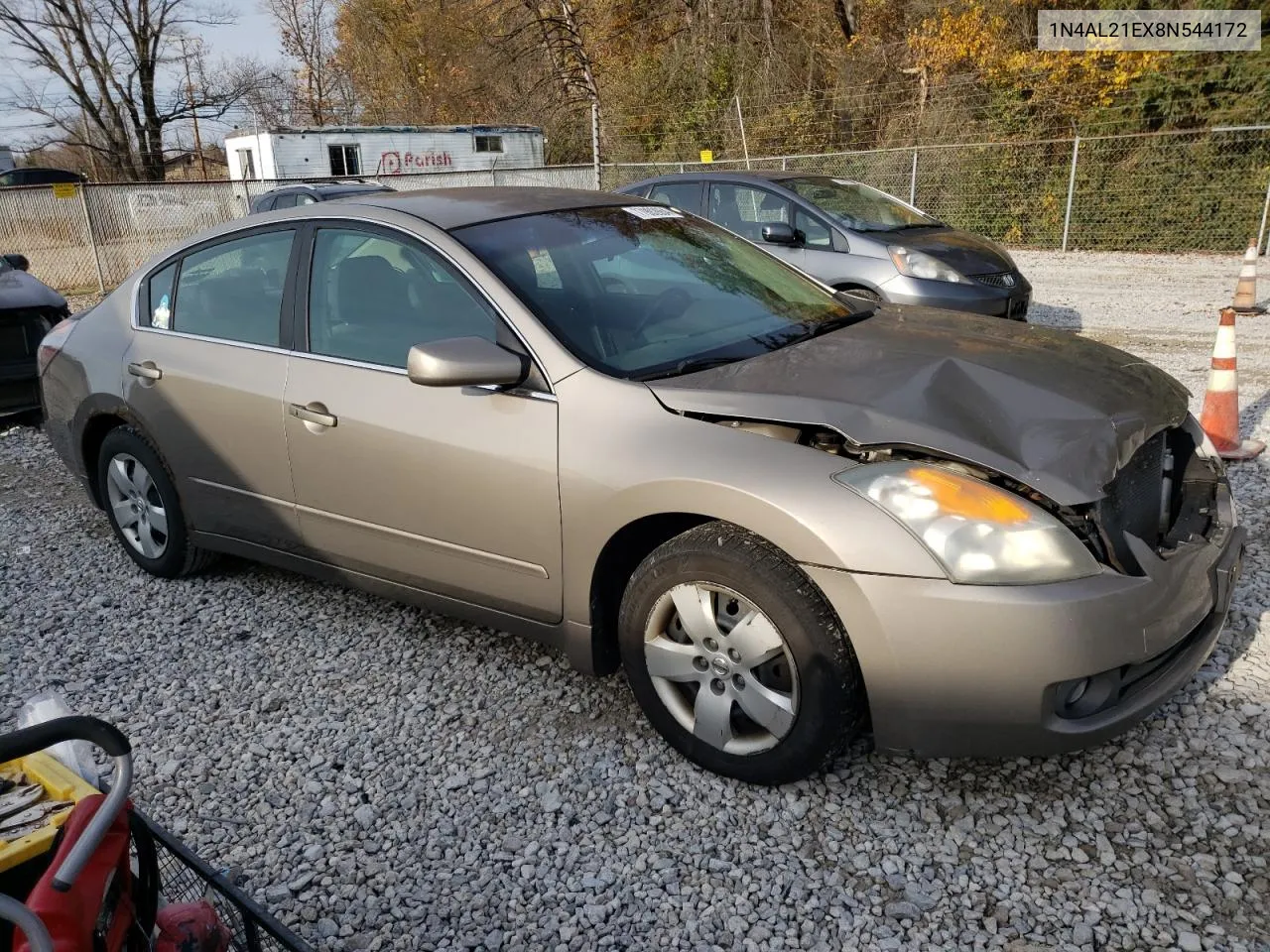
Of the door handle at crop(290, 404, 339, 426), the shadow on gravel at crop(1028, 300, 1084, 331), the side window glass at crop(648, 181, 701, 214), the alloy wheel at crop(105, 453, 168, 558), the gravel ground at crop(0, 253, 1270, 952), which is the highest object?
the side window glass at crop(648, 181, 701, 214)

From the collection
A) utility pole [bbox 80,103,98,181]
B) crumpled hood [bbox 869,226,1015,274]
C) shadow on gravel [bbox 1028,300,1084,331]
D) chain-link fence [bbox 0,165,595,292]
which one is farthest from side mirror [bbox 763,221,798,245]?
utility pole [bbox 80,103,98,181]

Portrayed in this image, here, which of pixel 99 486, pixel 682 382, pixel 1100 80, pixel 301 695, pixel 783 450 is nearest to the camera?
pixel 783 450

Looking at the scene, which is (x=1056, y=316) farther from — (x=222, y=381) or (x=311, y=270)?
(x=222, y=381)

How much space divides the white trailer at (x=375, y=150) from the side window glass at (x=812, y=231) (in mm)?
15896

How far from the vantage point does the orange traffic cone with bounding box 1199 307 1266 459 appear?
17.2 ft

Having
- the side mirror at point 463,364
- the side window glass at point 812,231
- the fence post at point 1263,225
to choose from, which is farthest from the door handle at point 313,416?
the fence post at point 1263,225

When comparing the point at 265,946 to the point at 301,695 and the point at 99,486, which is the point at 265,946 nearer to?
the point at 301,695

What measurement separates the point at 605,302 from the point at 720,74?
23.6 metres

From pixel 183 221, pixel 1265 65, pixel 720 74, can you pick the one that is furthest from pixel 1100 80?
pixel 183 221

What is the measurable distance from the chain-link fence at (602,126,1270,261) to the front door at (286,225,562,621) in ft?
38.7

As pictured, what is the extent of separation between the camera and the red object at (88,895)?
1.40m

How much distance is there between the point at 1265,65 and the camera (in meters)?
15.6

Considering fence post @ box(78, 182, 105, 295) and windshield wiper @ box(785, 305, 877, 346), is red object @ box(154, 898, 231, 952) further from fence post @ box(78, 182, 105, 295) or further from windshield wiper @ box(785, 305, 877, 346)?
fence post @ box(78, 182, 105, 295)

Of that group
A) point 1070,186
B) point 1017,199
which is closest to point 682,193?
point 1070,186
